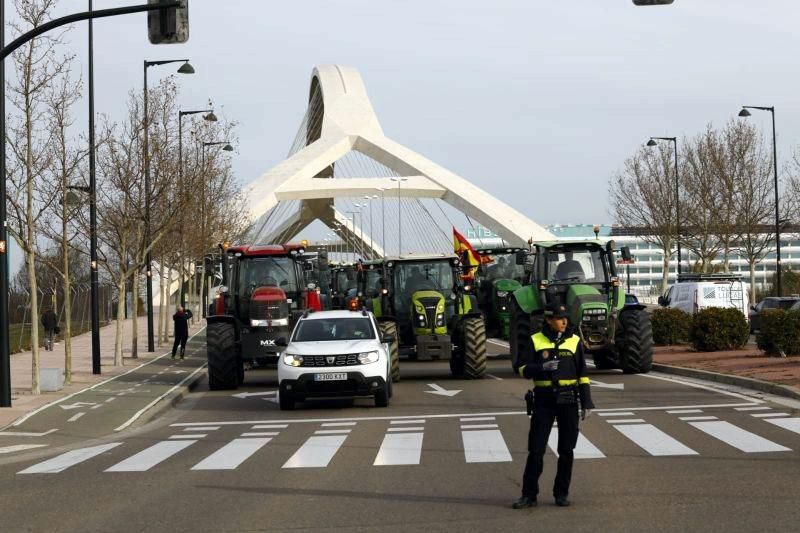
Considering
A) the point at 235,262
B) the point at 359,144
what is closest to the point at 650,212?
the point at 359,144

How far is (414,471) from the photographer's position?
12.9 meters

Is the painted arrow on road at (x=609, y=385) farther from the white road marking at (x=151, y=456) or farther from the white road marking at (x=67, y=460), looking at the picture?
the white road marking at (x=67, y=460)

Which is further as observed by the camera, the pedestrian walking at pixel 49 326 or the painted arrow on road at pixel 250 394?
the pedestrian walking at pixel 49 326

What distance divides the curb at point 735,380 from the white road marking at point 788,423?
293 cm

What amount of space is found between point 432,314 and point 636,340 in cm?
422

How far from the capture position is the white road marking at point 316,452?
13.8 m

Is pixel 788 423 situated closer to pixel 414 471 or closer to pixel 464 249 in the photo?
pixel 414 471

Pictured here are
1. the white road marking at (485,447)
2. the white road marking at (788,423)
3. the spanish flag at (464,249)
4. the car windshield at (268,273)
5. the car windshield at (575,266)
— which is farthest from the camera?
the spanish flag at (464,249)

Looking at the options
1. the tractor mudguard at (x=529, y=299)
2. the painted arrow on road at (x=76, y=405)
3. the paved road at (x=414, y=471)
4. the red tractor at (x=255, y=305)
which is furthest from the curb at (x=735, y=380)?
the painted arrow on road at (x=76, y=405)

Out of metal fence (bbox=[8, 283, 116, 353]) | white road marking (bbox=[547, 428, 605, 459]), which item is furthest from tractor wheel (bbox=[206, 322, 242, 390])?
metal fence (bbox=[8, 283, 116, 353])

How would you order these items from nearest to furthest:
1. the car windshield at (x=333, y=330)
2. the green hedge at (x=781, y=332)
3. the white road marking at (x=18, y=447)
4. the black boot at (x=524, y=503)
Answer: the black boot at (x=524, y=503) < the white road marking at (x=18, y=447) < the car windshield at (x=333, y=330) < the green hedge at (x=781, y=332)

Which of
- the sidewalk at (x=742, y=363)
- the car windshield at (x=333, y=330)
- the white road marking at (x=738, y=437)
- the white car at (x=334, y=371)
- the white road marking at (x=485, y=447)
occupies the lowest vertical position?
the white road marking at (x=485, y=447)

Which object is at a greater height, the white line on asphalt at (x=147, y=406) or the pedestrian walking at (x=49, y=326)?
the pedestrian walking at (x=49, y=326)

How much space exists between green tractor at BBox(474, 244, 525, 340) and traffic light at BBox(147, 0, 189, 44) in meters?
17.5
